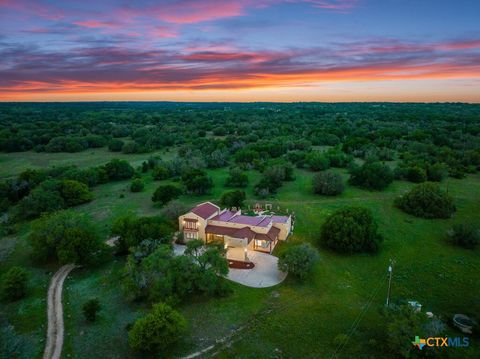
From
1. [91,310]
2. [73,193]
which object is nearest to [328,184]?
[91,310]

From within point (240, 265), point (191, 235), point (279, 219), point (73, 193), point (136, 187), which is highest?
point (279, 219)

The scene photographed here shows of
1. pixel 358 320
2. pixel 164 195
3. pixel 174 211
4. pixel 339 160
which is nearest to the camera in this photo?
pixel 358 320

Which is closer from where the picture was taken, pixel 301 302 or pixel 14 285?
pixel 301 302

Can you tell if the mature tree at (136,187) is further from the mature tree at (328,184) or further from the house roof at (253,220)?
the mature tree at (328,184)

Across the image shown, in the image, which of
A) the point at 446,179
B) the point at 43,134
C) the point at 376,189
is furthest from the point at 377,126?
the point at 43,134

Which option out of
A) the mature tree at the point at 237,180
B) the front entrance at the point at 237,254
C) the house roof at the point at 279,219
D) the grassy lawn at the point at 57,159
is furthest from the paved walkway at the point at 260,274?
the grassy lawn at the point at 57,159

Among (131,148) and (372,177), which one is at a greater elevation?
(372,177)

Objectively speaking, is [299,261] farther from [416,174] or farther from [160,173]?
[416,174]
